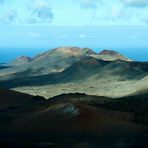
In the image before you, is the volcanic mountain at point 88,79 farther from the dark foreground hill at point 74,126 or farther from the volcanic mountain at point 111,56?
the dark foreground hill at point 74,126

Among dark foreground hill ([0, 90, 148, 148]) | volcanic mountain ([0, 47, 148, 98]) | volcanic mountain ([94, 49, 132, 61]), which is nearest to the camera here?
dark foreground hill ([0, 90, 148, 148])

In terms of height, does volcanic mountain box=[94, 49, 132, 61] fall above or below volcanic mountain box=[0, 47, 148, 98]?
above

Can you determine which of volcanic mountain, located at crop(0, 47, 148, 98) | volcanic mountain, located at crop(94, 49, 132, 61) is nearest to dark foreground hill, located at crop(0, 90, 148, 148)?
volcanic mountain, located at crop(0, 47, 148, 98)

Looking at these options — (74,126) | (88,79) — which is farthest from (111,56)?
(74,126)

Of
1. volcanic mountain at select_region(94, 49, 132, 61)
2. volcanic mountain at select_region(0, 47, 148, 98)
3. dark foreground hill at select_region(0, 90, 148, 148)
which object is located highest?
volcanic mountain at select_region(94, 49, 132, 61)

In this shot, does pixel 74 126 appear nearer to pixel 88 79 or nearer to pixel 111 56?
pixel 88 79

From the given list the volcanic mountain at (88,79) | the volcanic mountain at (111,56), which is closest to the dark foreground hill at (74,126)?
the volcanic mountain at (88,79)

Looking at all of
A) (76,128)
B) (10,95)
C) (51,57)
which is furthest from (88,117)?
(51,57)

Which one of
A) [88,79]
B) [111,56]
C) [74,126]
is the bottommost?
[74,126]

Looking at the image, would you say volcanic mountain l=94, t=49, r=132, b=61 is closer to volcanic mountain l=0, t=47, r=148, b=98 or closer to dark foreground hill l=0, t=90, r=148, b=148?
volcanic mountain l=0, t=47, r=148, b=98

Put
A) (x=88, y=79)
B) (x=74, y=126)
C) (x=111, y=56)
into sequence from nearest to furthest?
(x=74, y=126) → (x=88, y=79) → (x=111, y=56)
